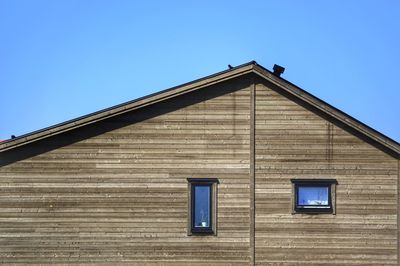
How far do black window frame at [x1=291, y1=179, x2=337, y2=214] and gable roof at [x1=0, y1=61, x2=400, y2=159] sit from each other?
179 cm

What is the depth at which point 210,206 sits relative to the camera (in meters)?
17.9

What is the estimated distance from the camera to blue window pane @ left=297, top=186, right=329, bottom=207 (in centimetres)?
1800

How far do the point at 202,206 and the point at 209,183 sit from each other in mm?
700

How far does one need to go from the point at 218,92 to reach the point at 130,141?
2.97 metres

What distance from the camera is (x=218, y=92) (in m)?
18.1

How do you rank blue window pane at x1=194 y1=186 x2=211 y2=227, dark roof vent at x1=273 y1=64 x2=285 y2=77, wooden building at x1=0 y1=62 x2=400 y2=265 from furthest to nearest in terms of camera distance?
dark roof vent at x1=273 y1=64 x2=285 y2=77
blue window pane at x1=194 y1=186 x2=211 y2=227
wooden building at x1=0 y1=62 x2=400 y2=265

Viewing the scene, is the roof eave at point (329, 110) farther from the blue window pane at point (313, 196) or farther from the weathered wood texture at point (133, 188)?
the blue window pane at point (313, 196)

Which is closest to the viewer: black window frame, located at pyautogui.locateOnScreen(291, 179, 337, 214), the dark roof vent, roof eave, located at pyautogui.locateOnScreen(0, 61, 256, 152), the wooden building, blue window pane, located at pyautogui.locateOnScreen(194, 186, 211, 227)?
roof eave, located at pyautogui.locateOnScreen(0, 61, 256, 152)

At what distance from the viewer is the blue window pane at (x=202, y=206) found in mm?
17797

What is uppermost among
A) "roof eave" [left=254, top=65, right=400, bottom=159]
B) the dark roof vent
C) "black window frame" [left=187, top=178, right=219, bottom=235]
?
the dark roof vent

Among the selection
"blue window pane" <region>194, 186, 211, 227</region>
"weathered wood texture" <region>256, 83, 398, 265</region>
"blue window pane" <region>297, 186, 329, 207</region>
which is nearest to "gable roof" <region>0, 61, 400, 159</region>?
"weathered wood texture" <region>256, 83, 398, 265</region>

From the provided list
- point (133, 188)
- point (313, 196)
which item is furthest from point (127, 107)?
point (313, 196)

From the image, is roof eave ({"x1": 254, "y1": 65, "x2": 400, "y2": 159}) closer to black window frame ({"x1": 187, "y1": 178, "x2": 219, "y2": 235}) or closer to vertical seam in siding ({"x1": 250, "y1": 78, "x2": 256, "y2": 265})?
vertical seam in siding ({"x1": 250, "y1": 78, "x2": 256, "y2": 265})

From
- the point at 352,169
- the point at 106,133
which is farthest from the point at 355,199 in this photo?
the point at 106,133
